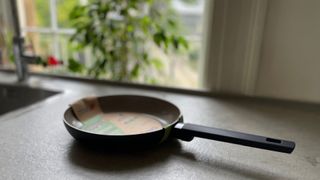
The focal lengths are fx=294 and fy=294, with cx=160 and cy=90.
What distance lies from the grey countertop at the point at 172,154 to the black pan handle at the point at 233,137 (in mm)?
38

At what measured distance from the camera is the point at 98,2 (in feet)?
3.55

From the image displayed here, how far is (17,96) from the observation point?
108 centimetres

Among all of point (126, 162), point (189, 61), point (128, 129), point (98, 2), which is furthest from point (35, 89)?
point (189, 61)

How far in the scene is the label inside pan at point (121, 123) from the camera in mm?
685

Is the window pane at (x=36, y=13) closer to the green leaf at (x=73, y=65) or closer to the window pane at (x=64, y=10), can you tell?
the window pane at (x=64, y=10)

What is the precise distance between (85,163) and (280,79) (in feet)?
2.31

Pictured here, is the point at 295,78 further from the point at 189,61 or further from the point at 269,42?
the point at 189,61

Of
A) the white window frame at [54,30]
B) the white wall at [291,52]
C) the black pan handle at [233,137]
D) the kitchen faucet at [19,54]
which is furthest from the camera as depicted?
the white window frame at [54,30]

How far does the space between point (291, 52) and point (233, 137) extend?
20.0 inches

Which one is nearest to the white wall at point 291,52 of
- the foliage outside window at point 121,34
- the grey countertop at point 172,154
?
the grey countertop at point 172,154

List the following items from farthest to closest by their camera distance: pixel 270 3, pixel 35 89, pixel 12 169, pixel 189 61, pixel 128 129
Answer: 1. pixel 189 61
2. pixel 35 89
3. pixel 270 3
4. pixel 128 129
5. pixel 12 169

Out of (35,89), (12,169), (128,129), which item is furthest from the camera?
(35,89)

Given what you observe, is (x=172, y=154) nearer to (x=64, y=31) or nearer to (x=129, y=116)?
(x=129, y=116)

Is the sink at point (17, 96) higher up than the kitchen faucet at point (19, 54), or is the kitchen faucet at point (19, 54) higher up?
the kitchen faucet at point (19, 54)
